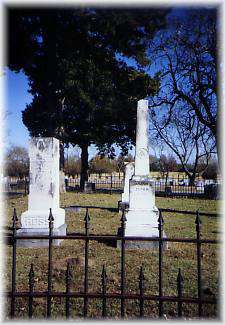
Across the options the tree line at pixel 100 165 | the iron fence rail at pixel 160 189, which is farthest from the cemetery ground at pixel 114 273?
the tree line at pixel 100 165

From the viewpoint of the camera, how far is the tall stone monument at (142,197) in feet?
23.4

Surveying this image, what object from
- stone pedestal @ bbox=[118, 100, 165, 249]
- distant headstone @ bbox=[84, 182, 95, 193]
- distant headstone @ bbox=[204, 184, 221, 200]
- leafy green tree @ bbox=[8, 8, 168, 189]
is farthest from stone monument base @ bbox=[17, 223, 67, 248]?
distant headstone @ bbox=[84, 182, 95, 193]

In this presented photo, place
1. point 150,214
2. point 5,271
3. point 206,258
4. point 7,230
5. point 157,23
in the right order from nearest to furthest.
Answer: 1. point 5,271
2. point 206,258
3. point 150,214
4. point 7,230
5. point 157,23

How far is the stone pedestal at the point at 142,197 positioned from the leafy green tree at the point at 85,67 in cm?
465

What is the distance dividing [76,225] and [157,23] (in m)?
8.00

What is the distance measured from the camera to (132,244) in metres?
6.71

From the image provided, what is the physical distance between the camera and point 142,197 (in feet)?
24.1

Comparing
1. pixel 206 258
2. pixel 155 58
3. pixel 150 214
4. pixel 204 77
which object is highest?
pixel 155 58

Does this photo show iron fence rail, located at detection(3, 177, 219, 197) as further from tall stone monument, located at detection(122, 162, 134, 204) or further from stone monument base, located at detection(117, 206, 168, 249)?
stone monument base, located at detection(117, 206, 168, 249)

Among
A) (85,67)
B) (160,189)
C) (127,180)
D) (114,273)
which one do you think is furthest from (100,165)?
(114,273)

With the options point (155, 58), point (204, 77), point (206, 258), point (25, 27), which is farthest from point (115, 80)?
point (206, 258)

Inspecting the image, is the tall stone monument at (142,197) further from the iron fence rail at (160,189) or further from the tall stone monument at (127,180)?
the iron fence rail at (160,189)

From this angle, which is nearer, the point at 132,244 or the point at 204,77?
the point at 132,244

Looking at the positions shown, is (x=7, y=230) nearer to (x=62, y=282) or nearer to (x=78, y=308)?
(x=62, y=282)
